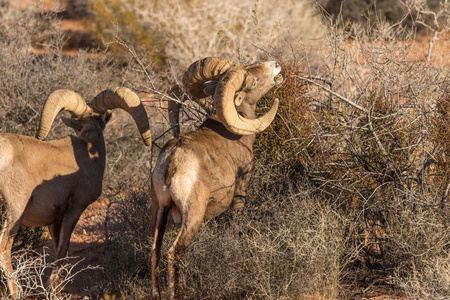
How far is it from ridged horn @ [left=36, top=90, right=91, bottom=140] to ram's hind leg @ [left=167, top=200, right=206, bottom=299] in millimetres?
2444

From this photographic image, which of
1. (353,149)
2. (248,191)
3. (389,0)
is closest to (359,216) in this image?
(353,149)

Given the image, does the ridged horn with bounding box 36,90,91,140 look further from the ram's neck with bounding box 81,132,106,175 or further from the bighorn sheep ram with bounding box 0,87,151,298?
the ram's neck with bounding box 81,132,106,175

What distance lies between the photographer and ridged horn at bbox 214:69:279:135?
5617 millimetres

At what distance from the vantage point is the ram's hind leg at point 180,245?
16.9 ft

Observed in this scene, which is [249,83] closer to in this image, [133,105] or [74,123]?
[133,105]

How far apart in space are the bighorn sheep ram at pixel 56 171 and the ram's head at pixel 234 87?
903 mm

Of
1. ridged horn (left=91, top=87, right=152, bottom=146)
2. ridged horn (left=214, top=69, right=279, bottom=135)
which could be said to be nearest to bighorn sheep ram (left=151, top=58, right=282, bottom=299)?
ridged horn (left=214, top=69, right=279, bottom=135)

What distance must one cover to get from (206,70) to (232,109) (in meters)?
0.81

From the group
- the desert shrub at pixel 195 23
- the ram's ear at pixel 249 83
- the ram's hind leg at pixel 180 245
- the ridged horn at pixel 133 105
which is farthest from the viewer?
the desert shrub at pixel 195 23

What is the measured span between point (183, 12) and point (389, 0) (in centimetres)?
768

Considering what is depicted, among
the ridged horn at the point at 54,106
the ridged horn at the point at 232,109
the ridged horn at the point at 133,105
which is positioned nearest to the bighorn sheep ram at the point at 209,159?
the ridged horn at the point at 232,109

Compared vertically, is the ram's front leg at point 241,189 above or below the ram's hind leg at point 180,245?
below

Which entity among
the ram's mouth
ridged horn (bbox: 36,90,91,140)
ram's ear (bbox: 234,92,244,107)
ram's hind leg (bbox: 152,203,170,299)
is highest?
ridged horn (bbox: 36,90,91,140)

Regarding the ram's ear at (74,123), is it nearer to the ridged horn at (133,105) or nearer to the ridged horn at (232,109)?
the ridged horn at (133,105)
